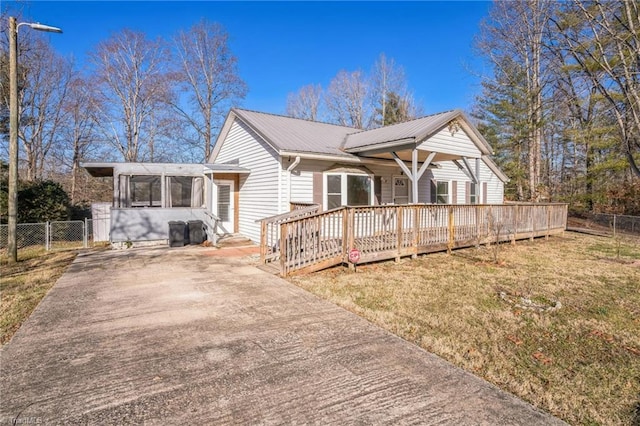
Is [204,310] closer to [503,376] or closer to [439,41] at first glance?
[503,376]

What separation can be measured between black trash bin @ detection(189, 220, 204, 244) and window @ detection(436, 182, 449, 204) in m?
9.70

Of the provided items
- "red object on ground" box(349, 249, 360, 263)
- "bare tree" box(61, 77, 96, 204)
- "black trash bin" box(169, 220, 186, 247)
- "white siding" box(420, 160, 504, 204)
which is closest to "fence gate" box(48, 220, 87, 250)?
"black trash bin" box(169, 220, 186, 247)

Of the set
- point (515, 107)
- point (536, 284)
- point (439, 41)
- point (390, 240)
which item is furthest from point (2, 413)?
point (515, 107)

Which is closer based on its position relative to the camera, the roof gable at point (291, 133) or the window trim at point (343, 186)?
the roof gable at point (291, 133)

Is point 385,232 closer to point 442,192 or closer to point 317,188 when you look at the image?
point 317,188

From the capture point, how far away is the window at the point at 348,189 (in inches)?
411

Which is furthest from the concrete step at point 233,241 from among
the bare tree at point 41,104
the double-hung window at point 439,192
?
the bare tree at point 41,104

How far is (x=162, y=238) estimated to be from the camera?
36.0 feet

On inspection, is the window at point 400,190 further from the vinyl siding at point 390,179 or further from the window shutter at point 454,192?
the window shutter at point 454,192

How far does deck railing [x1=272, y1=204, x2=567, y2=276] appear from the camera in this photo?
6.79 m

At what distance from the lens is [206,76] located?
23.8m

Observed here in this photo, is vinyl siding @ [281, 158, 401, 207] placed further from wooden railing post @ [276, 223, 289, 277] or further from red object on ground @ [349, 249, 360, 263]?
red object on ground @ [349, 249, 360, 263]

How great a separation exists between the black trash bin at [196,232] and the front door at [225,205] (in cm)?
103

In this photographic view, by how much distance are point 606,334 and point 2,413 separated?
231 inches
